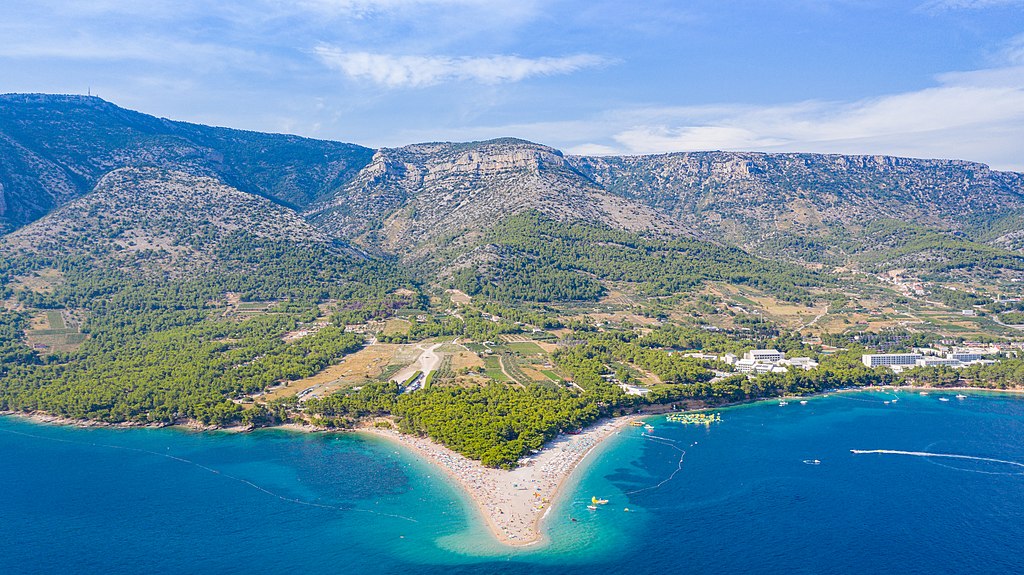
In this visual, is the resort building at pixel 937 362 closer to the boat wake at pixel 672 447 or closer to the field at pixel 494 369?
the boat wake at pixel 672 447

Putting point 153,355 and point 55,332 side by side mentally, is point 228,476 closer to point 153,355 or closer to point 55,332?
point 153,355

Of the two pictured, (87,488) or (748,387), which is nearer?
(87,488)

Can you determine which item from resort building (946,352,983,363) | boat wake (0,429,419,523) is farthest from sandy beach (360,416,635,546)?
resort building (946,352,983,363)

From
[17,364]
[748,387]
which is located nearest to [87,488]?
[17,364]

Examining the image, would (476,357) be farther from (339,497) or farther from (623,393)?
(339,497)

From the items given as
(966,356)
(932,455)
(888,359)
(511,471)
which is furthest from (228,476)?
(966,356)

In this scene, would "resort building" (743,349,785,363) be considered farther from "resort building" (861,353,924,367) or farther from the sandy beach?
the sandy beach
